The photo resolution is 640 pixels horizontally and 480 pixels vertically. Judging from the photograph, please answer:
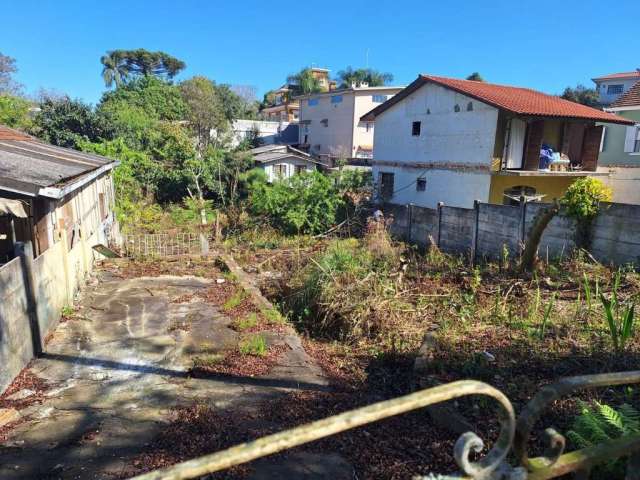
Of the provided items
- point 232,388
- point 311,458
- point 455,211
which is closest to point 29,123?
point 455,211

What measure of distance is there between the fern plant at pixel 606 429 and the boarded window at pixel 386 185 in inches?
706

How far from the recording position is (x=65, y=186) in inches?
270

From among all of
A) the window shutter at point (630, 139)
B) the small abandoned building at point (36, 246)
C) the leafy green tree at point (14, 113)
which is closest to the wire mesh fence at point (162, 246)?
the small abandoned building at point (36, 246)

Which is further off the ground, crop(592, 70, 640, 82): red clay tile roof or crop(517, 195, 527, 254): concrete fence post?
crop(592, 70, 640, 82): red clay tile roof

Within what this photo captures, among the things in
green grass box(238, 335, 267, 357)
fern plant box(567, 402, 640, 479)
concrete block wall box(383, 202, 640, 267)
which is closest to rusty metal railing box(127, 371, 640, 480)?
fern plant box(567, 402, 640, 479)

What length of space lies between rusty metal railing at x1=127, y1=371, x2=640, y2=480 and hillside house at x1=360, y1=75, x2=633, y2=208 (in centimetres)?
1492

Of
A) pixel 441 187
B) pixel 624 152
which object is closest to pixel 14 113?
pixel 441 187

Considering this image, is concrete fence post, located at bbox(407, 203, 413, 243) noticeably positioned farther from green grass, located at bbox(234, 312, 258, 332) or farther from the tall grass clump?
green grass, located at bbox(234, 312, 258, 332)

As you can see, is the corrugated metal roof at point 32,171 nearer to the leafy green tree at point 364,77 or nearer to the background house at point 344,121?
the background house at point 344,121

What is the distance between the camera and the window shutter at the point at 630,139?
20.6 meters

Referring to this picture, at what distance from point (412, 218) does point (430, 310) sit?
306 inches

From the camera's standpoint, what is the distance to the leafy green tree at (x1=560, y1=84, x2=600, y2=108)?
4347cm

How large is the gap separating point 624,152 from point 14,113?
29884 millimetres

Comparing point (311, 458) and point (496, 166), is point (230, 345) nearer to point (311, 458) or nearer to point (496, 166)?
point (311, 458)
